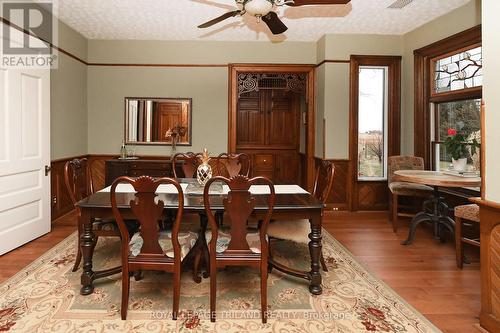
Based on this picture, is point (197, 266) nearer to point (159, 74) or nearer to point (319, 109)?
point (319, 109)

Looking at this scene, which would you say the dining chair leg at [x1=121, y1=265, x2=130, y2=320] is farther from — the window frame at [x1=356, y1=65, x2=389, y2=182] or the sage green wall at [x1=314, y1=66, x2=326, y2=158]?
the window frame at [x1=356, y1=65, x2=389, y2=182]

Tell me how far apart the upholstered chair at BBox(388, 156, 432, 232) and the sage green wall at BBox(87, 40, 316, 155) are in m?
2.17

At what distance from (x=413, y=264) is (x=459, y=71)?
2639 mm

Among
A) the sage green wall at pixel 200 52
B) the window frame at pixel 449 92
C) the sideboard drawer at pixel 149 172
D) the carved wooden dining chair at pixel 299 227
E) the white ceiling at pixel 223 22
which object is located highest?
the white ceiling at pixel 223 22

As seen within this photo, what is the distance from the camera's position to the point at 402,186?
4242mm

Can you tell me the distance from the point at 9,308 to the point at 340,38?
5.10 metres

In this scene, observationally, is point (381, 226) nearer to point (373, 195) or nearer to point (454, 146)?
point (373, 195)

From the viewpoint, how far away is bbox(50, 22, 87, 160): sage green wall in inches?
178

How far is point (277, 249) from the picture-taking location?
11.5ft

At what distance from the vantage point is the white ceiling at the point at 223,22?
4137 millimetres

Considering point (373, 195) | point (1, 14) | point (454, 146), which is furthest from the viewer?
point (373, 195)

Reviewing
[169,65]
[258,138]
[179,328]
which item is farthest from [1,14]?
[258,138]

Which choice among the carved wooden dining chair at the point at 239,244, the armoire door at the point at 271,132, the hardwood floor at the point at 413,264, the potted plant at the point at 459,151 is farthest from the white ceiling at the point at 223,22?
the hardwood floor at the point at 413,264

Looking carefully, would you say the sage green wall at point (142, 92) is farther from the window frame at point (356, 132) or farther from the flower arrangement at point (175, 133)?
the window frame at point (356, 132)
